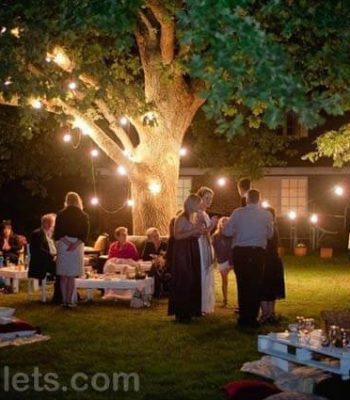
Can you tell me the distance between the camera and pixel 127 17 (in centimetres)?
848

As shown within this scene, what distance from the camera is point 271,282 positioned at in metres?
10.6

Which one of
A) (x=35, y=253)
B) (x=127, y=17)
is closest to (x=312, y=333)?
(x=127, y=17)

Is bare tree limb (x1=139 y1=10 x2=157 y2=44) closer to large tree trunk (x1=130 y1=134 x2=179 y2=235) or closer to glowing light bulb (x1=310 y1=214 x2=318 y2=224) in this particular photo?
large tree trunk (x1=130 y1=134 x2=179 y2=235)

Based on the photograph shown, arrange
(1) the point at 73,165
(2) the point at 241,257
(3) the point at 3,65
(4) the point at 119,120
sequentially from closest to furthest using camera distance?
(3) the point at 3,65, (2) the point at 241,257, (4) the point at 119,120, (1) the point at 73,165

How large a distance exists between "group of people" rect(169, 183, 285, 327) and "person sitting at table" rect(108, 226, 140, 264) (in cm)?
286

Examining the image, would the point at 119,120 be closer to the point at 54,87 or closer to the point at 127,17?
the point at 54,87

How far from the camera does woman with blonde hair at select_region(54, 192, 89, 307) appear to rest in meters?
11.7

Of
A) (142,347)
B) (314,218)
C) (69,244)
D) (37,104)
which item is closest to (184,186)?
(314,218)

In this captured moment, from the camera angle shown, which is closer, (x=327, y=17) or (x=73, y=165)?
(x=327, y=17)

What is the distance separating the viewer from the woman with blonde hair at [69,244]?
1173 cm

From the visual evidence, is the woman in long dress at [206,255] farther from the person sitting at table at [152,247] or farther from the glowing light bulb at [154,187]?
the glowing light bulb at [154,187]

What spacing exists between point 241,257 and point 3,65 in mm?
3946

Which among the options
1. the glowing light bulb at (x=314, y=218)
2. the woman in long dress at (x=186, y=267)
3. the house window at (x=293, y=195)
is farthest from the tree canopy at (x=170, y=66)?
the house window at (x=293, y=195)

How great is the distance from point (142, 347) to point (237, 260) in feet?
6.33
